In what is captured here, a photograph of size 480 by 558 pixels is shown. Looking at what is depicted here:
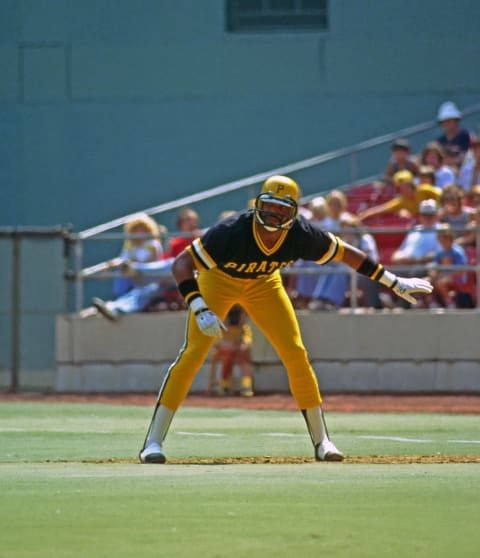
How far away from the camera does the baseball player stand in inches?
402

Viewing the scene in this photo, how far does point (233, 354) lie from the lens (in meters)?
19.3

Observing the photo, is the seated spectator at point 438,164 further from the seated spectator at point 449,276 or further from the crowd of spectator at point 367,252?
the seated spectator at point 449,276

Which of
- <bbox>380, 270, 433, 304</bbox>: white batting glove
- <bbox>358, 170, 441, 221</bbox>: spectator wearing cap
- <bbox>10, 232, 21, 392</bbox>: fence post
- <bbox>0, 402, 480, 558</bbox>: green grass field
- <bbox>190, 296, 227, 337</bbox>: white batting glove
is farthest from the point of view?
<bbox>10, 232, 21, 392</bbox>: fence post

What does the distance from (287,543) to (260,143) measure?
19760 millimetres

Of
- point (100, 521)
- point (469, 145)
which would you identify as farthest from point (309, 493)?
point (469, 145)

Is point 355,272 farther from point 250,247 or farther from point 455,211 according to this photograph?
point 250,247

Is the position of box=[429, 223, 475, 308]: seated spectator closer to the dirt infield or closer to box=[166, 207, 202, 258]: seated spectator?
the dirt infield

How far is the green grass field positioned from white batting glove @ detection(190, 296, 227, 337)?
90 centimetres

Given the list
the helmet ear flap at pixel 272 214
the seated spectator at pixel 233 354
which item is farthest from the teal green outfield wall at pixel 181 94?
the helmet ear flap at pixel 272 214

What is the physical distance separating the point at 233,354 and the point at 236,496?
A: 11275 mm

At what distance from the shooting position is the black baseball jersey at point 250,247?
10.3 m

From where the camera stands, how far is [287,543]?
6359 millimetres

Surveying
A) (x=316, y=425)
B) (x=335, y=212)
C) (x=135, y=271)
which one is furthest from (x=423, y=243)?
(x=316, y=425)

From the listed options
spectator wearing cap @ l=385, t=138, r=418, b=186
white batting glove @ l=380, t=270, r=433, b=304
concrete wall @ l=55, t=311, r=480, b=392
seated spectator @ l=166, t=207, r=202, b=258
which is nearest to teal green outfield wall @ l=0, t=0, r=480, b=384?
spectator wearing cap @ l=385, t=138, r=418, b=186
